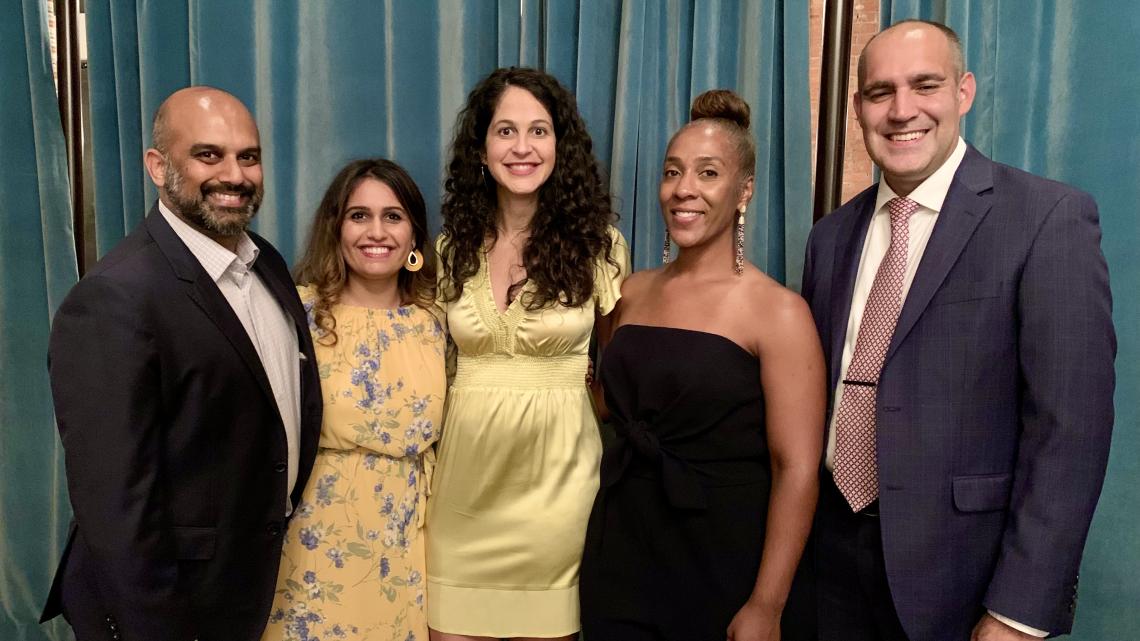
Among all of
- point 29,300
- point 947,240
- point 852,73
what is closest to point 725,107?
point 947,240

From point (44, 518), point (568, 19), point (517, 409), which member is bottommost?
point (44, 518)

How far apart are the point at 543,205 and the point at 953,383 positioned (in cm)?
100

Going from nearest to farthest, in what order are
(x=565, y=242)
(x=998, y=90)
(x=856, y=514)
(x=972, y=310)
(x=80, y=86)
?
(x=972, y=310), (x=856, y=514), (x=565, y=242), (x=998, y=90), (x=80, y=86)

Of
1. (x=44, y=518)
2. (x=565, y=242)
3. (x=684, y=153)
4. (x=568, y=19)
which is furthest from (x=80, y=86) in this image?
(x=684, y=153)

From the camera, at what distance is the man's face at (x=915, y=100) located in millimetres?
1523

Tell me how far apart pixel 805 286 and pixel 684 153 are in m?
0.40

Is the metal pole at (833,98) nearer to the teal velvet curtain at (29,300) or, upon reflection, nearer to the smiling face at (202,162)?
the smiling face at (202,162)

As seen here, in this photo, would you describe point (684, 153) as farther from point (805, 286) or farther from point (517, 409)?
Result: point (517, 409)

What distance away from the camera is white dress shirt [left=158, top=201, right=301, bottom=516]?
5.25ft

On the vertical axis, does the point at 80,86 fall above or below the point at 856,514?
above

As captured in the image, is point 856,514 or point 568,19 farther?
point 568,19

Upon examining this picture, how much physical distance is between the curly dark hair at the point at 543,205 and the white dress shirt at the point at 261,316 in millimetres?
394

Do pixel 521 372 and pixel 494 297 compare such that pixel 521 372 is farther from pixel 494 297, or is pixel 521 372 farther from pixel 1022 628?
pixel 1022 628

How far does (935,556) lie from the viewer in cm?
146
